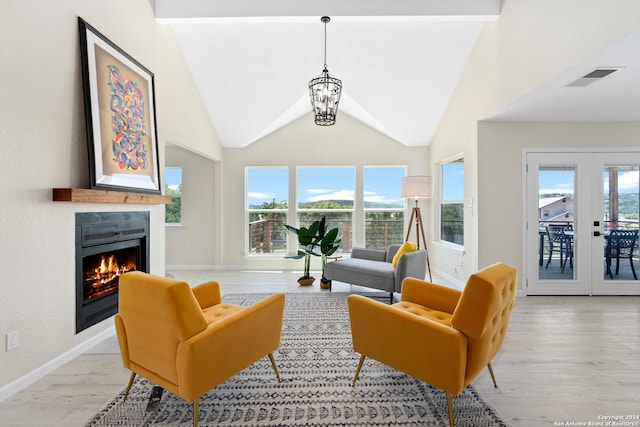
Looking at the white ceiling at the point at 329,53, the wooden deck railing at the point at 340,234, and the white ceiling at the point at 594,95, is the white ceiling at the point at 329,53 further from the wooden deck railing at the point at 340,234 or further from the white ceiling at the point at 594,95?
the wooden deck railing at the point at 340,234

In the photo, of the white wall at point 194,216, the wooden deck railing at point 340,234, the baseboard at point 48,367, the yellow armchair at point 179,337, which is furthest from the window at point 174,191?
the yellow armchair at point 179,337

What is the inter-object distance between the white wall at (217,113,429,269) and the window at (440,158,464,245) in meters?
0.68

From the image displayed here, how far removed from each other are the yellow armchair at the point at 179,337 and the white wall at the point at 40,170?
84 cm

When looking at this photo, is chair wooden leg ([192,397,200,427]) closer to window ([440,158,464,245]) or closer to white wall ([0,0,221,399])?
white wall ([0,0,221,399])

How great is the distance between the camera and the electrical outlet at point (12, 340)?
204cm

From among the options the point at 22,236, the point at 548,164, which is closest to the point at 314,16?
the point at 22,236

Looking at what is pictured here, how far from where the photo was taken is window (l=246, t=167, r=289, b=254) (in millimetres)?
6188

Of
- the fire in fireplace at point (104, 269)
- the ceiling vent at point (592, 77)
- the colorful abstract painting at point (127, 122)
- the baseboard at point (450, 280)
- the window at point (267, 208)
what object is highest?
the ceiling vent at point (592, 77)

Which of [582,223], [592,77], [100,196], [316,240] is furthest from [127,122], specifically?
[582,223]

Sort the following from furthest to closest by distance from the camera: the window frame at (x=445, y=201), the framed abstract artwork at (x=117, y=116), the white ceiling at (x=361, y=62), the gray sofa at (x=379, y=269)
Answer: the window frame at (x=445, y=201) < the gray sofa at (x=379, y=269) < the white ceiling at (x=361, y=62) < the framed abstract artwork at (x=117, y=116)

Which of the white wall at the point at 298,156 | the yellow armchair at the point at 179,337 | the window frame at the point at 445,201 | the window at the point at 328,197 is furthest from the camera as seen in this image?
the window at the point at 328,197

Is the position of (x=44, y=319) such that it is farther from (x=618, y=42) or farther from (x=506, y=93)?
(x=506, y=93)

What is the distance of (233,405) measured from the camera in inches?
76.9

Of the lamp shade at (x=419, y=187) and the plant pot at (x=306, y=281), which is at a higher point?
the lamp shade at (x=419, y=187)
